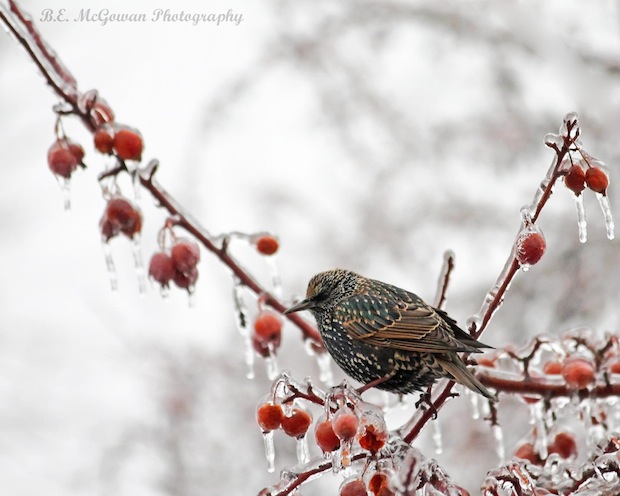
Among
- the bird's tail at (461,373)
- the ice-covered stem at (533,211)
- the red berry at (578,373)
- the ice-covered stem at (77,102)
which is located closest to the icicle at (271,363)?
the ice-covered stem at (77,102)

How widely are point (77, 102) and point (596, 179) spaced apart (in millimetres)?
1324

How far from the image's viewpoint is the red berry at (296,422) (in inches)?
74.5

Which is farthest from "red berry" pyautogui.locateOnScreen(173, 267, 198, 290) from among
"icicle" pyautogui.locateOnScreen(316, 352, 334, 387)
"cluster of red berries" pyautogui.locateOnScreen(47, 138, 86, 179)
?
"icicle" pyautogui.locateOnScreen(316, 352, 334, 387)

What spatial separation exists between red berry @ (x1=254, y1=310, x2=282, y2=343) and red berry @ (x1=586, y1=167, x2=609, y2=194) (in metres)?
1.03

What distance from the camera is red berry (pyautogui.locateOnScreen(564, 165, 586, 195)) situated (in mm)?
1894

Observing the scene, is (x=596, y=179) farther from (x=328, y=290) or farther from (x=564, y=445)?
(x=328, y=290)

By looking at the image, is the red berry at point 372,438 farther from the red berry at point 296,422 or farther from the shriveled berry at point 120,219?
the shriveled berry at point 120,219

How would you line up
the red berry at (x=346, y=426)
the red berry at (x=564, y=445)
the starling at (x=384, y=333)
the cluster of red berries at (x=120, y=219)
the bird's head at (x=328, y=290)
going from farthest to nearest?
the bird's head at (x=328, y=290) < the red berry at (x=564, y=445) < the starling at (x=384, y=333) < the cluster of red berries at (x=120, y=219) < the red berry at (x=346, y=426)

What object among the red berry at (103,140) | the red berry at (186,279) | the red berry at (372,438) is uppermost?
the red berry at (103,140)

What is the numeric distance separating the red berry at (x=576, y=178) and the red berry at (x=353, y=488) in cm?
86

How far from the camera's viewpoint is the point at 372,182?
26.2ft

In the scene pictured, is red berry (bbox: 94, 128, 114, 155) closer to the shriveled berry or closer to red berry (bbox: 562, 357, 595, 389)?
the shriveled berry

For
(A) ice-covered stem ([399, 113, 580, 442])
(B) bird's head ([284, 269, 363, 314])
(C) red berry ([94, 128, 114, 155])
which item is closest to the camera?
(A) ice-covered stem ([399, 113, 580, 442])

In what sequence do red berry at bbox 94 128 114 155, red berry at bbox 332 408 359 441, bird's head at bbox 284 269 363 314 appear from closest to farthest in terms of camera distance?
red berry at bbox 332 408 359 441, red berry at bbox 94 128 114 155, bird's head at bbox 284 269 363 314
